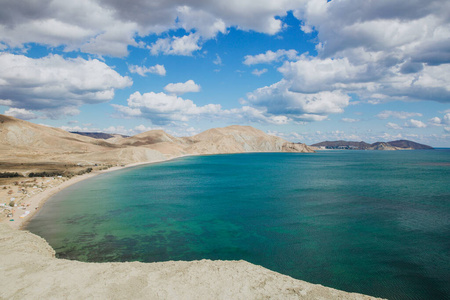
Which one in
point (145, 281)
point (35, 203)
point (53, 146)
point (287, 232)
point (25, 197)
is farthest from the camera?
point (53, 146)

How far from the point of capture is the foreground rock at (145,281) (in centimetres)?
1261

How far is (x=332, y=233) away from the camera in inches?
950

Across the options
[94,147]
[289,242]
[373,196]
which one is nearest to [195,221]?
[289,242]

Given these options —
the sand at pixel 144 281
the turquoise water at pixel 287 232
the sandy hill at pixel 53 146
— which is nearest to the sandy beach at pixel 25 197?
the turquoise water at pixel 287 232

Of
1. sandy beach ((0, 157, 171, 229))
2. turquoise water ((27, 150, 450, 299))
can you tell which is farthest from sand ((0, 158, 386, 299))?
sandy beach ((0, 157, 171, 229))

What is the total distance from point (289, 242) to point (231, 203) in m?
16.7

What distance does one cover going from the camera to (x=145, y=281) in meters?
13.8

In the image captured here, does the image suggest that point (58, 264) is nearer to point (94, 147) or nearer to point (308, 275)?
point (308, 275)

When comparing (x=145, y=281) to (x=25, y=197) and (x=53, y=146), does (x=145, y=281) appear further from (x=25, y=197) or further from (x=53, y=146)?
(x=53, y=146)

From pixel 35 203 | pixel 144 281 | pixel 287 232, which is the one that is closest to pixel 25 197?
pixel 35 203

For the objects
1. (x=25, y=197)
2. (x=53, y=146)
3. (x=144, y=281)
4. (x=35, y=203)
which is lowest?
(x=35, y=203)

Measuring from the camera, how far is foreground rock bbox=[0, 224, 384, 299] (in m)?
12.6

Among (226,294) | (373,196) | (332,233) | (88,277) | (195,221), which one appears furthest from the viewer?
(373,196)

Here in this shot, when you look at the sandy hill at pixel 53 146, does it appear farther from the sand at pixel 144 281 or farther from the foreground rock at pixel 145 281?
the foreground rock at pixel 145 281
